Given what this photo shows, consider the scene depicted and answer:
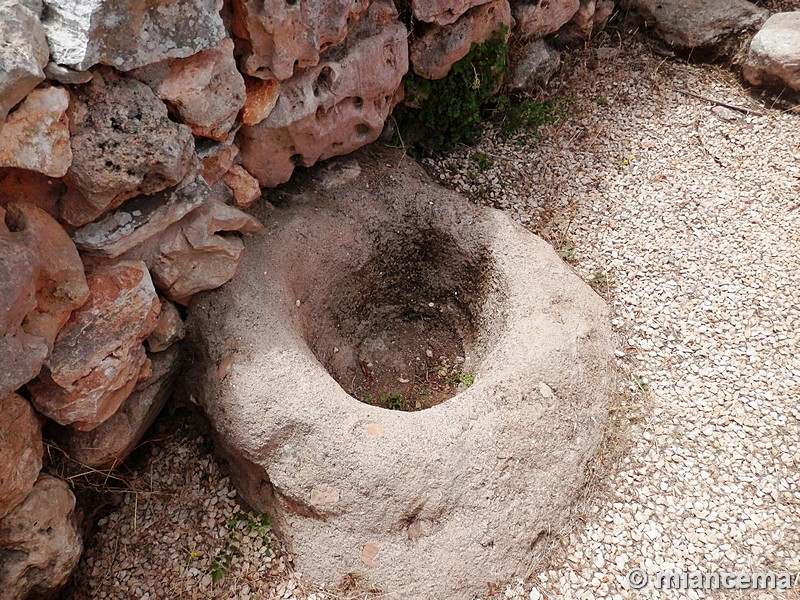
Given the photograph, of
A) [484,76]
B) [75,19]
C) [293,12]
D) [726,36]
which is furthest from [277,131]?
[726,36]

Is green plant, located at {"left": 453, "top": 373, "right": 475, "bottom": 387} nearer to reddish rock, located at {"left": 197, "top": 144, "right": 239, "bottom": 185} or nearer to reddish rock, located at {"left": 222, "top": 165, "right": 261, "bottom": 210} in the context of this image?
reddish rock, located at {"left": 222, "top": 165, "right": 261, "bottom": 210}

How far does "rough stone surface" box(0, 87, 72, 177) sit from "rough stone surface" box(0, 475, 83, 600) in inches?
54.3

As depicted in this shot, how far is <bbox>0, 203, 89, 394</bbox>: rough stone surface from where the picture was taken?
2405 millimetres

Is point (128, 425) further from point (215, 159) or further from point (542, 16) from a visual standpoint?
point (542, 16)

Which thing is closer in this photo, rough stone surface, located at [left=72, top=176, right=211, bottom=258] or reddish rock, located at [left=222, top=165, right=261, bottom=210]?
rough stone surface, located at [left=72, top=176, right=211, bottom=258]

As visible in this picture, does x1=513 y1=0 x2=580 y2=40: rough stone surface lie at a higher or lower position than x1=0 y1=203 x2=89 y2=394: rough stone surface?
lower

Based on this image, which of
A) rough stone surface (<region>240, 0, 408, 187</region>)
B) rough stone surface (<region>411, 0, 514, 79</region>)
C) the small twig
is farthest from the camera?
the small twig

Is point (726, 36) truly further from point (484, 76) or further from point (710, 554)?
point (710, 554)

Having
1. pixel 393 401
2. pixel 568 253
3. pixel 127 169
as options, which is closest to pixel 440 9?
pixel 568 253

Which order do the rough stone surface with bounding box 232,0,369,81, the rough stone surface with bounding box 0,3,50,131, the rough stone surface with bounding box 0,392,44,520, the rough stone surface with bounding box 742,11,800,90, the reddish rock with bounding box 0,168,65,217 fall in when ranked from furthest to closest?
the rough stone surface with bounding box 742,11,800,90, the rough stone surface with bounding box 232,0,369,81, the rough stone surface with bounding box 0,392,44,520, the reddish rock with bounding box 0,168,65,217, the rough stone surface with bounding box 0,3,50,131

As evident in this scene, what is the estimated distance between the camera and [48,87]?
240 cm

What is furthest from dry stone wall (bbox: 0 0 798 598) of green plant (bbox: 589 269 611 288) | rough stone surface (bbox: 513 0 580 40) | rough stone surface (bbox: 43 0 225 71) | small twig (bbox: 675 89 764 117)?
small twig (bbox: 675 89 764 117)

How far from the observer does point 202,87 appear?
9.48 feet

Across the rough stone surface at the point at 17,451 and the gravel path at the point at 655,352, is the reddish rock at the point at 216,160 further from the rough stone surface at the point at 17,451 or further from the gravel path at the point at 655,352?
the gravel path at the point at 655,352
